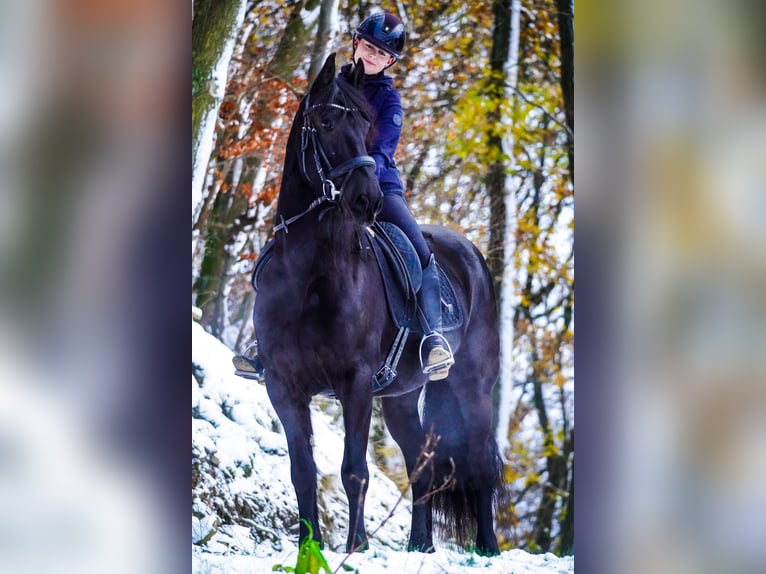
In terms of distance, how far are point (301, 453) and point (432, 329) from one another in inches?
29.9

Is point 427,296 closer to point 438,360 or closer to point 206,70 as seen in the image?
point 438,360

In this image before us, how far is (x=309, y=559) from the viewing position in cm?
417

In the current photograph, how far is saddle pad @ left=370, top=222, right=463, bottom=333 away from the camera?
4262 millimetres

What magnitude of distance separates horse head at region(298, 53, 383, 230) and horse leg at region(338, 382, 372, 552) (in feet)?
2.35

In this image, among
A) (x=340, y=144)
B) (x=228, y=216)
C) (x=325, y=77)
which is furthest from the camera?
(x=228, y=216)
